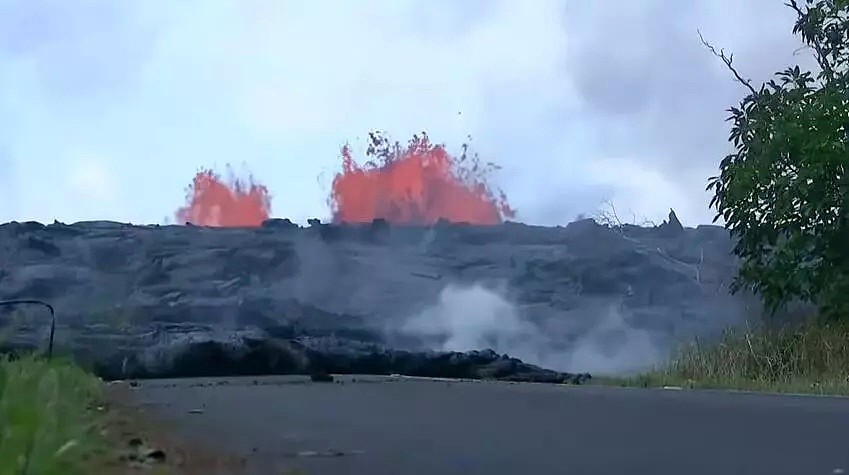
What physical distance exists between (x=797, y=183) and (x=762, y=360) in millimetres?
2024

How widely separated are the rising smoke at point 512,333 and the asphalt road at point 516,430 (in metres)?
11.0

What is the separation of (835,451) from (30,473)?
3.95m

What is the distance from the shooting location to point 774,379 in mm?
14492

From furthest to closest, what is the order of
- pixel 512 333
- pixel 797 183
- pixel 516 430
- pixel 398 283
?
pixel 398 283, pixel 512 333, pixel 797 183, pixel 516 430

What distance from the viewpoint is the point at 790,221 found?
15477 millimetres

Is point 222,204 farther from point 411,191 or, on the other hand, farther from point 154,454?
point 154,454

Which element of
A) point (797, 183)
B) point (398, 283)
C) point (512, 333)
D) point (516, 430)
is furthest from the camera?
point (398, 283)

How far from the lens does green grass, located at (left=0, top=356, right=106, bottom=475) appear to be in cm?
364

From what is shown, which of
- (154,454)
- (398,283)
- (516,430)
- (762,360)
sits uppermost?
(398,283)

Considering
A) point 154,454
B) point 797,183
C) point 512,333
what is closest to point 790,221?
point 797,183

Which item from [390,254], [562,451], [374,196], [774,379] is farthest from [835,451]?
[374,196]

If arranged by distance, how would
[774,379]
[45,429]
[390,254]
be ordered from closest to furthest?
[45,429] → [774,379] → [390,254]

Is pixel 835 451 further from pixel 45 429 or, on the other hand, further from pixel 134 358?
pixel 134 358

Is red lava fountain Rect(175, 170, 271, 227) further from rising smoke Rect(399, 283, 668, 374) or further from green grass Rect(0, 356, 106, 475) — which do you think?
green grass Rect(0, 356, 106, 475)
